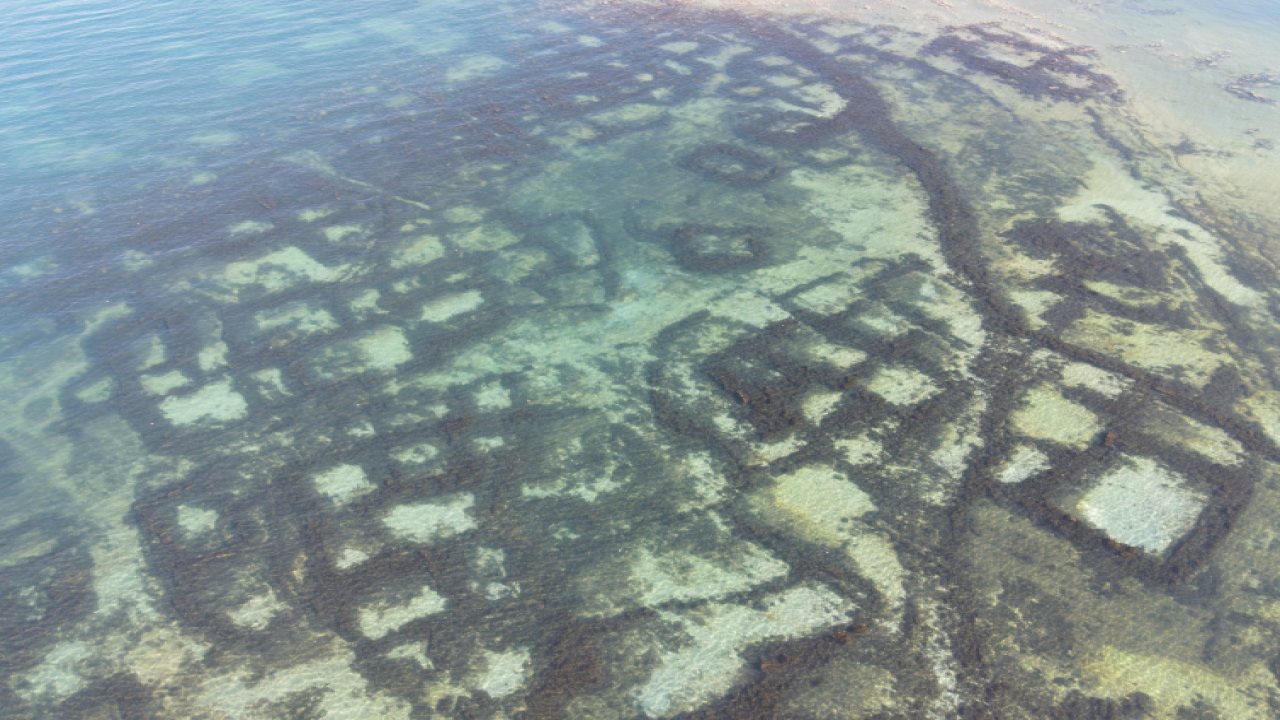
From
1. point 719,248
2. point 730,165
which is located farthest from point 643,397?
Answer: point 730,165

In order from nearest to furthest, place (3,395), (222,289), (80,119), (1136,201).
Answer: (3,395) < (222,289) < (1136,201) < (80,119)

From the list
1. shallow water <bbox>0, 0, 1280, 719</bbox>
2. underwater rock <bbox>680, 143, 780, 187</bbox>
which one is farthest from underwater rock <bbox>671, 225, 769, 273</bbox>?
underwater rock <bbox>680, 143, 780, 187</bbox>

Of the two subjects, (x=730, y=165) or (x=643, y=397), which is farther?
(x=730, y=165)

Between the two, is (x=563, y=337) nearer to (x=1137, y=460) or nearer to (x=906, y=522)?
(x=906, y=522)

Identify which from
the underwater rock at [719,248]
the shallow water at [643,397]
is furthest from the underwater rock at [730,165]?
the underwater rock at [719,248]

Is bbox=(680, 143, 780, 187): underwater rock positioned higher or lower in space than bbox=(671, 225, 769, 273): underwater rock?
higher

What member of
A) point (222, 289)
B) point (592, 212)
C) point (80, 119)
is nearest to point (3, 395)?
point (222, 289)

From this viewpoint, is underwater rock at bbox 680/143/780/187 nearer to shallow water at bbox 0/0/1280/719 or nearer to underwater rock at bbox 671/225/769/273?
shallow water at bbox 0/0/1280/719

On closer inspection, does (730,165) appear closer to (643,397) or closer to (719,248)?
(719,248)
